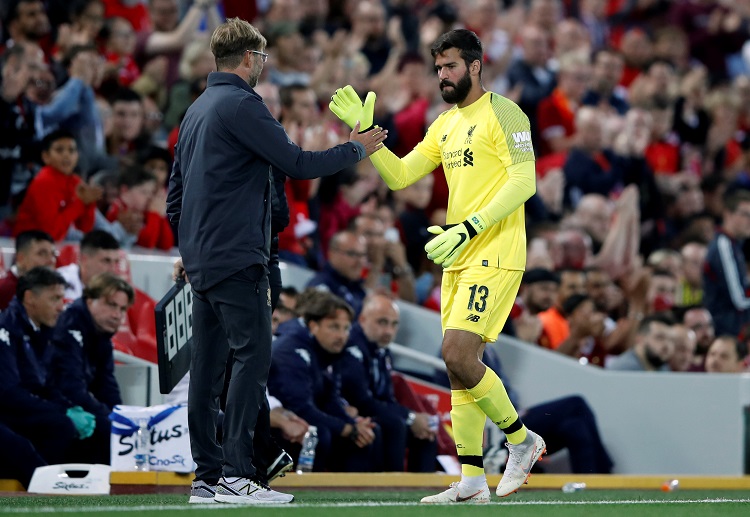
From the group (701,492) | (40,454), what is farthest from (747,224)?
(40,454)

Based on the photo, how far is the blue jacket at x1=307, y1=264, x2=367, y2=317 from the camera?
35.3 ft

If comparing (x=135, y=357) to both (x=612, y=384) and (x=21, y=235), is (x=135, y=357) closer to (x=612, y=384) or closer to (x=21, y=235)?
(x=21, y=235)

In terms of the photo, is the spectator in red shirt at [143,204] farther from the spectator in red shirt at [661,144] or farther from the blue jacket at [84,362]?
the spectator in red shirt at [661,144]

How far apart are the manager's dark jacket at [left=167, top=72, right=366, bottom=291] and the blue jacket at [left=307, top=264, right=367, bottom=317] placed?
411 cm

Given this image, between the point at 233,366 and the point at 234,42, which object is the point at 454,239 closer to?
the point at 233,366

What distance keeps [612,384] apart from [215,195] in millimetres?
5493

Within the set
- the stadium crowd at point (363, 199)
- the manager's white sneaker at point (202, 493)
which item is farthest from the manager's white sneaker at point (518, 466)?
the stadium crowd at point (363, 199)

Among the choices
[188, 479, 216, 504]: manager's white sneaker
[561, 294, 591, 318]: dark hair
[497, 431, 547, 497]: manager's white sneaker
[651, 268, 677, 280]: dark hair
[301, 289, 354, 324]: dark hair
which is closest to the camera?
[188, 479, 216, 504]: manager's white sneaker

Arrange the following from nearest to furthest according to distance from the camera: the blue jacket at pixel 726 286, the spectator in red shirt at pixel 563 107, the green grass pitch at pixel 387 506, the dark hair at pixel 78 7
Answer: the green grass pitch at pixel 387 506
the dark hair at pixel 78 7
the blue jacket at pixel 726 286
the spectator in red shirt at pixel 563 107

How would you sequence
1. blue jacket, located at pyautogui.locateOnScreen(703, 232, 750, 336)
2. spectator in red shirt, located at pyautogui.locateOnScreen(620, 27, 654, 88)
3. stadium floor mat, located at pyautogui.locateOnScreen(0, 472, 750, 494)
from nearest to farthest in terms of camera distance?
stadium floor mat, located at pyautogui.locateOnScreen(0, 472, 750, 494) → blue jacket, located at pyautogui.locateOnScreen(703, 232, 750, 336) → spectator in red shirt, located at pyautogui.locateOnScreen(620, 27, 654, 88)

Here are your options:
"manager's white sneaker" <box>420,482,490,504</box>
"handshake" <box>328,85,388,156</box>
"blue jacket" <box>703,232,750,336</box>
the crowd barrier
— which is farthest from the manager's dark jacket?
"blue jacket" <box>703,232,750,336</box>

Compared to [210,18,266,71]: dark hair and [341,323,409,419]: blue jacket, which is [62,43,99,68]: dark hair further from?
[210,18,266,71]: dark hair

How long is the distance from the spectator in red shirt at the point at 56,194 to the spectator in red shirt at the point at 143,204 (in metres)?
0.39

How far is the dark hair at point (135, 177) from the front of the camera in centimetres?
1077
